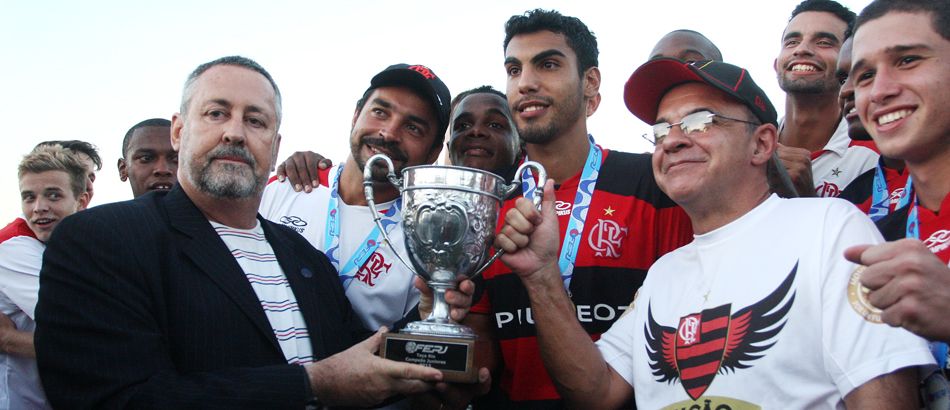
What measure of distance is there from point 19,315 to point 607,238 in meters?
3.66

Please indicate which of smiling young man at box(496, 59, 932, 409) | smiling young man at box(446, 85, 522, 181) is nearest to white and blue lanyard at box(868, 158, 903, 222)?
smiling young man at box(496, 59, 932, 409)

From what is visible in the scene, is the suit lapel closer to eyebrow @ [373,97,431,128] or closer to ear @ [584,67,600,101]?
eyebrow @ [373,97,431,128]

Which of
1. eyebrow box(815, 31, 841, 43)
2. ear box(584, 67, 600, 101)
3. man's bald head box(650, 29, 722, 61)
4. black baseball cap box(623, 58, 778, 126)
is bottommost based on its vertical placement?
black baseball cap box(623, 58, 778, 126)

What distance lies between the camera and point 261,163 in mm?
3666

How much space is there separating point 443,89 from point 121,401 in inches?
108

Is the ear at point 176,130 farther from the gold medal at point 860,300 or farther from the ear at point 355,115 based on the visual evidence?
the gold medal at point 860,300

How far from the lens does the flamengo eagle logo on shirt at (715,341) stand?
2.71 meters

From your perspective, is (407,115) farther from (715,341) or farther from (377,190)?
(715,341)

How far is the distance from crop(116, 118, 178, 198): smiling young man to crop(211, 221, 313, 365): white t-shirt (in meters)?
2.43

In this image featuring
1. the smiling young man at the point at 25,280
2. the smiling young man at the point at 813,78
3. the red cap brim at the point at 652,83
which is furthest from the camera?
the smiling young man at the point at 813,78

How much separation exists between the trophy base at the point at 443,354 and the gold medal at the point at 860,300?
4.67 ft

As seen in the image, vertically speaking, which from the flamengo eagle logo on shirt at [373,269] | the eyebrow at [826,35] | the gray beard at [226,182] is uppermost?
the eyebrow at [826,35]

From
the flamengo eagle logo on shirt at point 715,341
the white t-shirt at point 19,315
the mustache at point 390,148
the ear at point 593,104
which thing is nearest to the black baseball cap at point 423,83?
the mustache at point 390,148

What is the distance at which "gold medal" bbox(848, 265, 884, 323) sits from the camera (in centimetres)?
247
